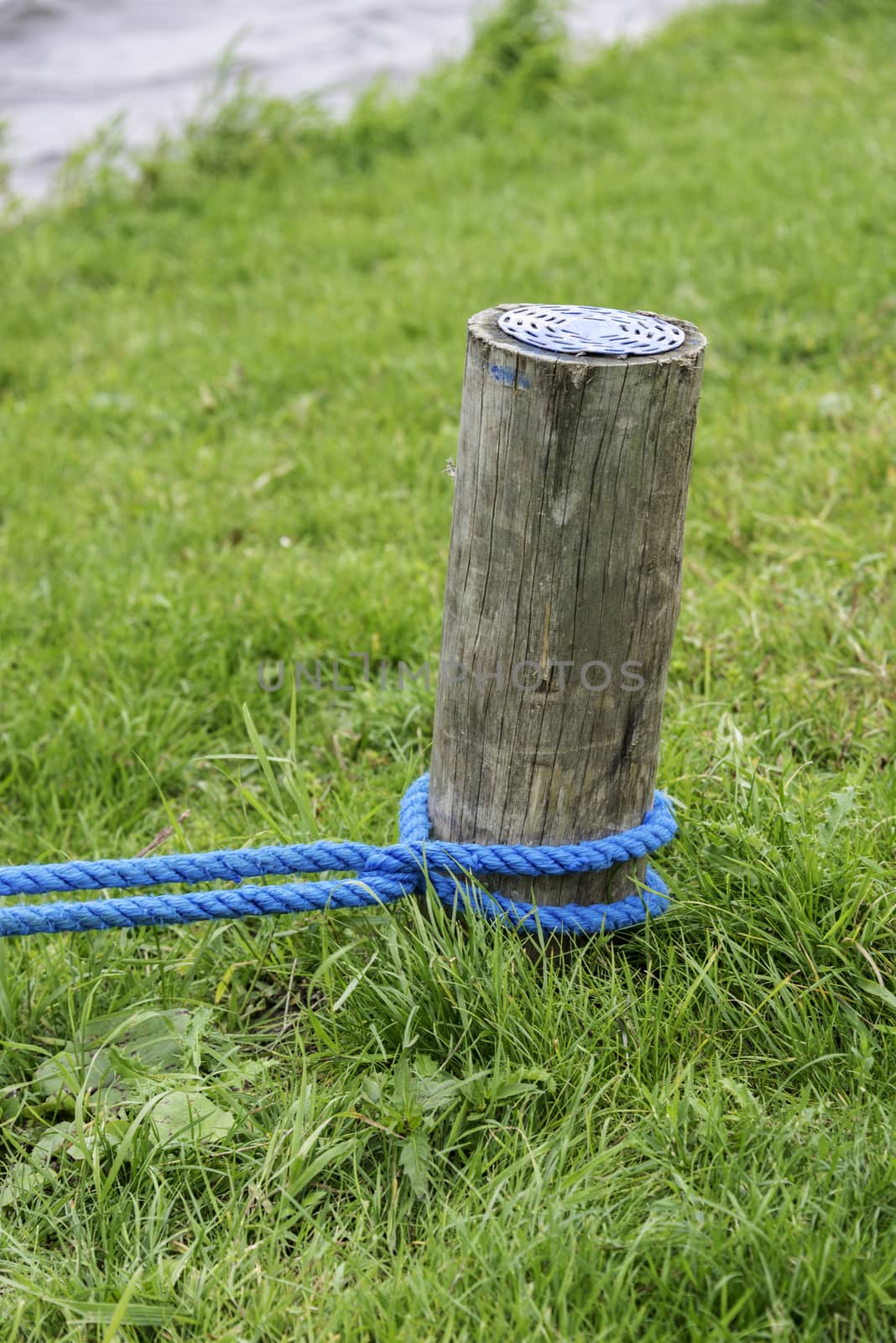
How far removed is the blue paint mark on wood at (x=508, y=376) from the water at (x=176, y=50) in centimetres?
655

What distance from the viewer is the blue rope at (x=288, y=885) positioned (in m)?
1.82

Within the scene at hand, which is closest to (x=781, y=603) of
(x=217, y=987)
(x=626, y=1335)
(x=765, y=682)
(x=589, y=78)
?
(x=765, y=682)

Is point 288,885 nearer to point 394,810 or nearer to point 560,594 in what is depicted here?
point 394,810

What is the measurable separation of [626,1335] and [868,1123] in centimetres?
45

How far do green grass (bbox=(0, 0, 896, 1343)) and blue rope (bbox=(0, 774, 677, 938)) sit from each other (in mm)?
85

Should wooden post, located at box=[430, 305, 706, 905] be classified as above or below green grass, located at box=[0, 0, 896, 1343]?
above

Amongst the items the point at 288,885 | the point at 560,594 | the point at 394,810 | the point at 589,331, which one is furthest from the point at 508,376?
the point at 394,810

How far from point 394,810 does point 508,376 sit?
102 centimetres

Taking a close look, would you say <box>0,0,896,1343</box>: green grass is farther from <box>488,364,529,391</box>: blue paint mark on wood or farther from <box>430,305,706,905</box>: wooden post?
<box>488,364,529,391</box>: blue paint mark on wood

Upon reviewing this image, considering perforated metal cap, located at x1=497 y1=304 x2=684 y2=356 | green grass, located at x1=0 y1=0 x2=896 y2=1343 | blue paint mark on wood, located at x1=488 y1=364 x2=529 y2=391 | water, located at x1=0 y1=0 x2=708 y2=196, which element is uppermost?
water, located at x1=0 y1=0 x2=708 y2=196

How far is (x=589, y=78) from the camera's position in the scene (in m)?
7.57

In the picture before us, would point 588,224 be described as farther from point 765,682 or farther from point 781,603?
point 765,682

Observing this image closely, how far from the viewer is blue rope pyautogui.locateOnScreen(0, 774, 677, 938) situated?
182cm

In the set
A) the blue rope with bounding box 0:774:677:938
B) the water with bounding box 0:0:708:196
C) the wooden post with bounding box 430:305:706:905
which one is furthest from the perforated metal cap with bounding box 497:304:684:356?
the water with bounding box 0:0:708:196
